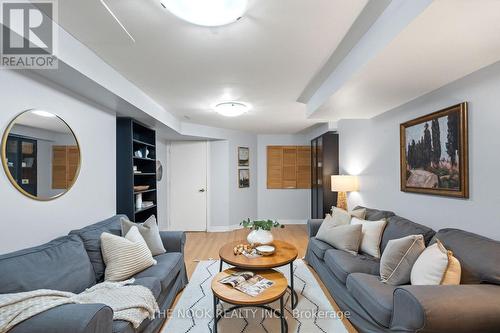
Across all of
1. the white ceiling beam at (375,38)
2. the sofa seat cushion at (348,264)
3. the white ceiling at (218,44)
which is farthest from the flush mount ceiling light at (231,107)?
the sofa seat cushion at (348,264)

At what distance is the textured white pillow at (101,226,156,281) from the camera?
1946 millimetres

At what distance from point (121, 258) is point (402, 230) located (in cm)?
265

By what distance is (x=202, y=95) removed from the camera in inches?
117

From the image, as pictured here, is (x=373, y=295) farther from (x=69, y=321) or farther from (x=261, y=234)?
(x=69, y=321)

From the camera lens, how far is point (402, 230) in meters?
2.32

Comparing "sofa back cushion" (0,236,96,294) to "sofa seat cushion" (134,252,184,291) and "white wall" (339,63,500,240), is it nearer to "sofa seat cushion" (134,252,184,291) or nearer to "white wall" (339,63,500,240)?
"sofa seat cushion" (134,252,184,291)

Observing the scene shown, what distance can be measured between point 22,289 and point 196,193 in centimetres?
393

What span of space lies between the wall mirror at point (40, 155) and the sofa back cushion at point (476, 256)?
3206 mm

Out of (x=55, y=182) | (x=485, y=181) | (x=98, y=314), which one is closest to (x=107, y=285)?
(x=98, y=314)

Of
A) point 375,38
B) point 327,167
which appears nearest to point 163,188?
point 327,167

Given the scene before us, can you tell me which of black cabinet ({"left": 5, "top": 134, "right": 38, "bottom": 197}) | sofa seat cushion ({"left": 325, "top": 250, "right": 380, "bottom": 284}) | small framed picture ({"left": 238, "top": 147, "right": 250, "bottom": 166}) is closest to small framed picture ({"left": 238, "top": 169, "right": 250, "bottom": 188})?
small framed picture ({"left": 238, "top": 147, "right": 250, "bottom": 166})

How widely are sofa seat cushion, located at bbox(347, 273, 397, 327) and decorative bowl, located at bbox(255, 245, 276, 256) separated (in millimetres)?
740

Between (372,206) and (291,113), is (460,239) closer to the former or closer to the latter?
(372,206)

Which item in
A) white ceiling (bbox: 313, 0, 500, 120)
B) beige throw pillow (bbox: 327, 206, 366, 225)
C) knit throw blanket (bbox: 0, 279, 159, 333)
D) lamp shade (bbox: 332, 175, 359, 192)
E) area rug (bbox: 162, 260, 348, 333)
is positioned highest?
white ceiling (bbox: 313, 0, 500, 120)
